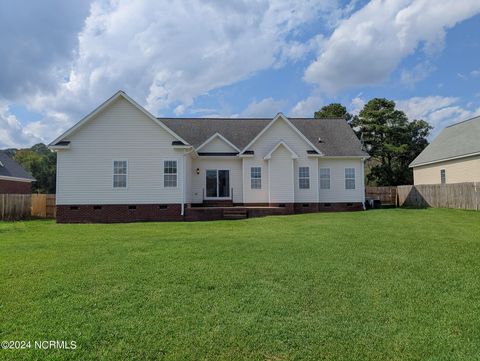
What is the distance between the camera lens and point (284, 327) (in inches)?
189

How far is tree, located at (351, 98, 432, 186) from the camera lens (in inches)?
1555

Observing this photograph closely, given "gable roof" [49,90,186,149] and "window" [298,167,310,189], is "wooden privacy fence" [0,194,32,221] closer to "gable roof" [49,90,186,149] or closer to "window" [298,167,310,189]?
"gable roof" [49,90,186,149]

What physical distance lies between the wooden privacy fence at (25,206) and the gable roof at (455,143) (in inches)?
1138

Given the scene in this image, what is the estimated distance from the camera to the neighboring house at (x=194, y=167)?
1881 centimetres

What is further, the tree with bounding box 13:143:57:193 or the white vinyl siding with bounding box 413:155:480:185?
the tree with bounding box 13:143:57:193

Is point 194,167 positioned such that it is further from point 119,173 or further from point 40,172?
point 40,172

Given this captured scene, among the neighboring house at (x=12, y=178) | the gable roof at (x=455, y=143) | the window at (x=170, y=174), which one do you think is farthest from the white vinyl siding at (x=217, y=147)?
the neighboring house at (x=12, y=178)

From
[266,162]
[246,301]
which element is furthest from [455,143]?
[246,301]

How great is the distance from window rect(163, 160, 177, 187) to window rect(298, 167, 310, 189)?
308 inches

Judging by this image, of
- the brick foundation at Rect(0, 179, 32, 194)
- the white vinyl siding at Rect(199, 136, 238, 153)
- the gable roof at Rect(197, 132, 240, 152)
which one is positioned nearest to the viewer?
the gable roof at Rect(197, 132, 240, 152)

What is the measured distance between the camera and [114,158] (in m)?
18.9

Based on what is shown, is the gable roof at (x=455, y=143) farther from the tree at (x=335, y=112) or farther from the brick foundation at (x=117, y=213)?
the brick foundation at (x=117, y=213)

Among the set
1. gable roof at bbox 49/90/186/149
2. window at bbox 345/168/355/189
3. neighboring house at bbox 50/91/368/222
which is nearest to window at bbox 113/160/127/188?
neighboring house at bbox 50/91/368/222

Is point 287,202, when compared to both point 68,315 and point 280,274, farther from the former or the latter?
point 68,315
